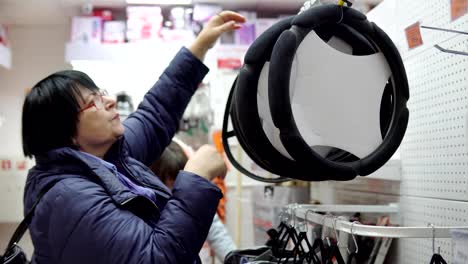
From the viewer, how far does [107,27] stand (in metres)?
4.16

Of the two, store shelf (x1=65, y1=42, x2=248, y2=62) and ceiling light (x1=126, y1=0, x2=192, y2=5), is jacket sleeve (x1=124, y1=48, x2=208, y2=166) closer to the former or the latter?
store shelf (x1=65, y1=42, x2=248, y2=62)

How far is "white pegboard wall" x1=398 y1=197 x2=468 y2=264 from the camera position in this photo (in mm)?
1234

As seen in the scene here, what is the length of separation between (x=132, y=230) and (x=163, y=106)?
626mm

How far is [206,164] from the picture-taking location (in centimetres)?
114

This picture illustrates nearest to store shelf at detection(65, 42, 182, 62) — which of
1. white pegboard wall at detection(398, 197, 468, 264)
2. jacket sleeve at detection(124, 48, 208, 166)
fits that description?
jacket sleeve at detection(124, 48, 208, 166)

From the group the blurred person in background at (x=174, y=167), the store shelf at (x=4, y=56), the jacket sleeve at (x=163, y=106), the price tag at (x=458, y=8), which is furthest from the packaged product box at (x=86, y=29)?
the price tag at (x=458, y=8)

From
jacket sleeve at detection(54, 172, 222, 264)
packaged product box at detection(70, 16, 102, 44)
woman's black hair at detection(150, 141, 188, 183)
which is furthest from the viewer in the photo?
packaged product box at detection(70, 16, 102, 44)

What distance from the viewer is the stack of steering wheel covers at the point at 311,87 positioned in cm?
85

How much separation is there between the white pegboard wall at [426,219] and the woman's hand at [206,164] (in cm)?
63

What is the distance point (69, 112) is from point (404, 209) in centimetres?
107

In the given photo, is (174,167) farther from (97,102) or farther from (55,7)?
(55,7)

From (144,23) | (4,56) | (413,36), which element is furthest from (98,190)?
(4,56)

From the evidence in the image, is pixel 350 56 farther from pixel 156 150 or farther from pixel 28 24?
pixel 28 24

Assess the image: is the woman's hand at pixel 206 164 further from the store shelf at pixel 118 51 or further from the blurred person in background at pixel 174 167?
the store shelf at pixel 118 51
